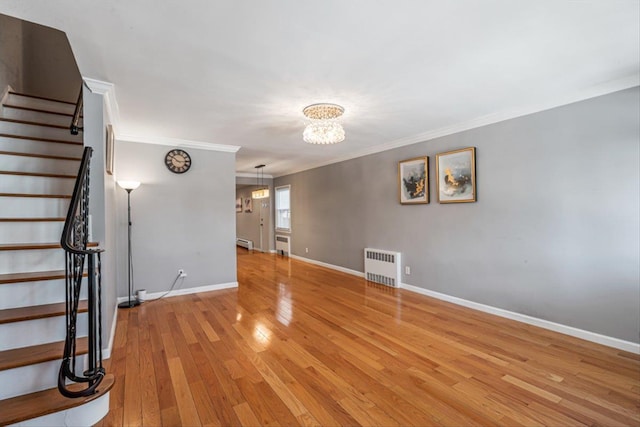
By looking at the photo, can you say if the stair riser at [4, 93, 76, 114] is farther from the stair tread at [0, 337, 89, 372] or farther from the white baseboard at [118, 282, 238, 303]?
the stair tread at [0, 337, 89, 372]

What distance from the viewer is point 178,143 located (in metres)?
4.50

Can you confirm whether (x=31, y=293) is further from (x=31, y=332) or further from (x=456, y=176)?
(x=456, y=176)

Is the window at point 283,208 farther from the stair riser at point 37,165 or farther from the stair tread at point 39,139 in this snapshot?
the stair riser at point 37,165

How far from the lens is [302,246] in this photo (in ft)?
24.6

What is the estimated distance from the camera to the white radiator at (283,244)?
8.06 m

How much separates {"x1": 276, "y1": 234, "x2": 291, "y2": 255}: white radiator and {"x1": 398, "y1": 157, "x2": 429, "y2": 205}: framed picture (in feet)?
13.4

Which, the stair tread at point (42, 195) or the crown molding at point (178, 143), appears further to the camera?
the crown molding at point (178, 143)

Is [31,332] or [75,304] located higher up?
[75,304]

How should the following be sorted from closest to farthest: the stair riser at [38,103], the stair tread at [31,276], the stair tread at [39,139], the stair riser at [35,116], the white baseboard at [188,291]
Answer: the stair tread at [31,276] → the stair tread at [39,139] → the stair riser at [35,116] → the stair riser at [38,103] → the white baseboard at [188,291]

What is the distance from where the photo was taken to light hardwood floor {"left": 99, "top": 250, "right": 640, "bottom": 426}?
1867 millimetres

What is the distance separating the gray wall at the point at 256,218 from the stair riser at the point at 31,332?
21.4ft

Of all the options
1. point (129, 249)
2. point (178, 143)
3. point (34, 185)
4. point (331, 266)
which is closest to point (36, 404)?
point (34, 185)

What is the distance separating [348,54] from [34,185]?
2.87m

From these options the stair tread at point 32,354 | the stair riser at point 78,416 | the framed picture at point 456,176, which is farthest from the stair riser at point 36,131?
the framed picture at point 456,176
